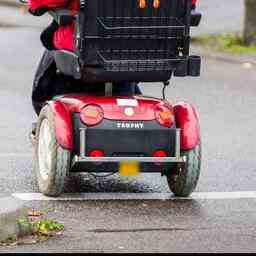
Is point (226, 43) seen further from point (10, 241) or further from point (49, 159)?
point (10, 241)

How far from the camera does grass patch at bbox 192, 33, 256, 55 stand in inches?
734

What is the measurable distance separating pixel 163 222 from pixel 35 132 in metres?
1.89

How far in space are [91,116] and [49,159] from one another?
18.9 inches

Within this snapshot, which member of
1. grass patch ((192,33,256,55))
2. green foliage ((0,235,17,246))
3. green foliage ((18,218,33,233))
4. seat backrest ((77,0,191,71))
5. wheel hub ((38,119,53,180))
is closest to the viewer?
green foliage ((0,235,17,246))

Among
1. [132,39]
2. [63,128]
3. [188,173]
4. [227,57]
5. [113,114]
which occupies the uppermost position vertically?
[132,39]

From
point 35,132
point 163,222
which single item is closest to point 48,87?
point 35,132

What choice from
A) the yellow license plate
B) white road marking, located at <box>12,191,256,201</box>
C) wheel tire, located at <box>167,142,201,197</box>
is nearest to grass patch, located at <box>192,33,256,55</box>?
white road marking, located at <box>12,191,256,201</box>

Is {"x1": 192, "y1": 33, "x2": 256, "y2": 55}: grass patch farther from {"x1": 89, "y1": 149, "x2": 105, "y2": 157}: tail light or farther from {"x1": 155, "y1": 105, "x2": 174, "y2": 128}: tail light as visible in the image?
{"x1": 89, "y1": 149, "x2": 105, "y2": 157}: tail light

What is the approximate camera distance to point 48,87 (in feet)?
33.4

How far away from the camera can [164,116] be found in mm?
9258

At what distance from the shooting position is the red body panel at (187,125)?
30.3ft

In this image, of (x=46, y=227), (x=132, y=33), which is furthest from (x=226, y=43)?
(x=46, y=227)

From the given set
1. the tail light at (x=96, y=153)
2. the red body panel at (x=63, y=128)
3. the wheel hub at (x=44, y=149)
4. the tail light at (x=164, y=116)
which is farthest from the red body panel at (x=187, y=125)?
the wheel hub at (x=44, y=149)

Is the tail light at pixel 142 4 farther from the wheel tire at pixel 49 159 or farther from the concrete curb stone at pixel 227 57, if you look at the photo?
the concrete curb stone at pixel 227 57
